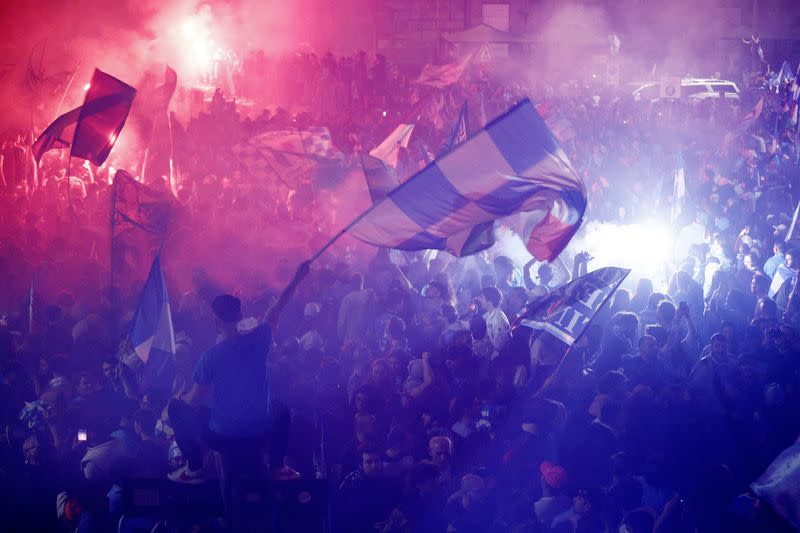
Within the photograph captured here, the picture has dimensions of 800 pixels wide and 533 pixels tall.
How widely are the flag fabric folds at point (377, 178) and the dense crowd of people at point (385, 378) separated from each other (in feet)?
3.26

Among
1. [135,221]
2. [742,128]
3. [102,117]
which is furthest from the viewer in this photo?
[742,128]

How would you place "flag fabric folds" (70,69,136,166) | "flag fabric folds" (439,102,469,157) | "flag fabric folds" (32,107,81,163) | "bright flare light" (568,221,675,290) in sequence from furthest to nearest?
"bright flare light" (568,221,675,290) → "flag fabric folds" (439,102,469,157) → "flag fabric folds" (32,107,81,163) → "flag fabric folds" (70,69,136,166)

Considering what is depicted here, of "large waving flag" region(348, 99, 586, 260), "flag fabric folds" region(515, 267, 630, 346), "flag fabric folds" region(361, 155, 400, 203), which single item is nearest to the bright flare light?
"flag fabric folds" region(515, 267, 630, 346)

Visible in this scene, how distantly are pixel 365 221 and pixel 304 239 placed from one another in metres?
3.93

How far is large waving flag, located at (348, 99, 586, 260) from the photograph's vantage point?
6.00 metres

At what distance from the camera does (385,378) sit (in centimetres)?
697

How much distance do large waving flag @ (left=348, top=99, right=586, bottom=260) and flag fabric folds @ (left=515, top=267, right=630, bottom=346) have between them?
30.9 inches

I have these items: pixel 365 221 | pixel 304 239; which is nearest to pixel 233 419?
pixel 365 221

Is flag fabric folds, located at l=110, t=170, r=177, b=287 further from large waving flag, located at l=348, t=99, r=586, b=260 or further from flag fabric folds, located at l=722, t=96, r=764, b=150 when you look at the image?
flag fabric folds, located at l=722, t=96, r=764, b=150

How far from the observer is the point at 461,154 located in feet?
19.8

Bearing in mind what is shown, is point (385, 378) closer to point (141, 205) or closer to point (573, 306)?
point (573, 306)

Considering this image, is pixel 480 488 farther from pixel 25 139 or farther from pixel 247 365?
pixel 25 139

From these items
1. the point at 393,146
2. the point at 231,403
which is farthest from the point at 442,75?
the point at 231,403

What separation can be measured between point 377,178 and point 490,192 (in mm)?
2639
